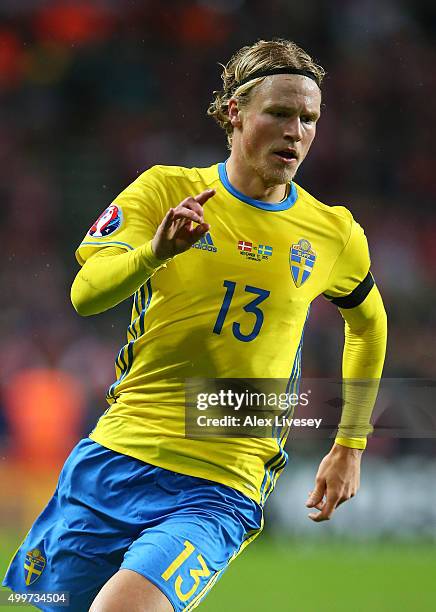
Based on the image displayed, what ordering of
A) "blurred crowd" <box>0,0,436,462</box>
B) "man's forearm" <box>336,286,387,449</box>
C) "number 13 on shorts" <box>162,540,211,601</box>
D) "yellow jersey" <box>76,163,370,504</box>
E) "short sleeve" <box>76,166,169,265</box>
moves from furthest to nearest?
1. "blurred crowd" <box>0,0,436,462</box>
2. "man's forearm" <box>336,286,387,449</box>
3. "yellow jersey" <box>76,163,370,504</box>
4. "short sleeve" <box>76,166,169,265</box>
5. "number 13 on shorts" <box>162,540,211,601</box>

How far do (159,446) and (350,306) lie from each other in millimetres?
1033

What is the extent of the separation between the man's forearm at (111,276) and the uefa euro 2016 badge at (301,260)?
0.65m

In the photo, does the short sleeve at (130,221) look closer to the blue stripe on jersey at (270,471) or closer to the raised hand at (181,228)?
the raised hand at (181,228)

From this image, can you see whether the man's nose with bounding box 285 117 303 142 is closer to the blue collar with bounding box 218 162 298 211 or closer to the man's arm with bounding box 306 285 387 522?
the blue collar with bounding box 218 162 298 211

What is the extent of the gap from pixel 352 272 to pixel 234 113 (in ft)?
2.36

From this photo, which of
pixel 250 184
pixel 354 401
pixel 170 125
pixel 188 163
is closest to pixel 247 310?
pixel 250 184

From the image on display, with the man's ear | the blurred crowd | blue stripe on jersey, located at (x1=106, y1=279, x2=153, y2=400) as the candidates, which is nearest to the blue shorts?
blue stripe on jersey, located at (x1=106, y1=279, x2=153, y2=400)

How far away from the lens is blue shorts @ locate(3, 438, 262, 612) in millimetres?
3213

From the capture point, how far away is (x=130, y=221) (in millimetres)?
3354

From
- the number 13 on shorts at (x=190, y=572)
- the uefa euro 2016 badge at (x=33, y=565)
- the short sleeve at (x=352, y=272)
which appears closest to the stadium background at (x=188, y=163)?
the short sleeve at (x=352, y=272)

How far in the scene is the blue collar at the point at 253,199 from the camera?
3633 millimetres

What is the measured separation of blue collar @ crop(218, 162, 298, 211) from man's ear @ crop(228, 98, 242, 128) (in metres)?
0.16

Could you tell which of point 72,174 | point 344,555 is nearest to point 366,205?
point 72,174

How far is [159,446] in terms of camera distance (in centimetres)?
340
